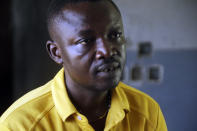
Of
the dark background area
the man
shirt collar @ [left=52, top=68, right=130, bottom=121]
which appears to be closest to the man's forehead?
the man

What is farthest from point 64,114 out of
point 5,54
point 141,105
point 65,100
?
point 5,54

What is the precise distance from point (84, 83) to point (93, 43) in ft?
0.49

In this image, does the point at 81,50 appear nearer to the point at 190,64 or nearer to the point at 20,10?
the point at 190,64

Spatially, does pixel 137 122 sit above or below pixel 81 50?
below

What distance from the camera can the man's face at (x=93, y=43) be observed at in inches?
37.4

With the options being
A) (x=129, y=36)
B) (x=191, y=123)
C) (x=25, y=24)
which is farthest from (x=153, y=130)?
(x=25, y=24)

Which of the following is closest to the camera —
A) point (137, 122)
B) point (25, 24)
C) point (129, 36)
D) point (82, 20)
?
point (82, 20)

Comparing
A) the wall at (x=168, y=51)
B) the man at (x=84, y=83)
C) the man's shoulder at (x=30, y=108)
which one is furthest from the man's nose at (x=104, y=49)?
the wall at (x=168, y=51)

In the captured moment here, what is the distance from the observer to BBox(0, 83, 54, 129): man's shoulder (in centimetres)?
95

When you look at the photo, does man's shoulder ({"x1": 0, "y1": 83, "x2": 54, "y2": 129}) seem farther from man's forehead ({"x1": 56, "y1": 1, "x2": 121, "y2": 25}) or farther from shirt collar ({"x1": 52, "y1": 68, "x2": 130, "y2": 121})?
man's forehead ({"x1": 56, "y1": 1, "x2": 121, "y2": 25})

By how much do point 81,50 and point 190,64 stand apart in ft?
4.69

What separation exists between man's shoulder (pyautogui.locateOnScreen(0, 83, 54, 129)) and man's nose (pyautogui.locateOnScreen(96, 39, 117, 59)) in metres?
0.28

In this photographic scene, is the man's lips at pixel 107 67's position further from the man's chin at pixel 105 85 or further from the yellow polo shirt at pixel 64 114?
the yellow polo shirt at pixel 64 114

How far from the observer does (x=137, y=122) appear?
42.8 inches
